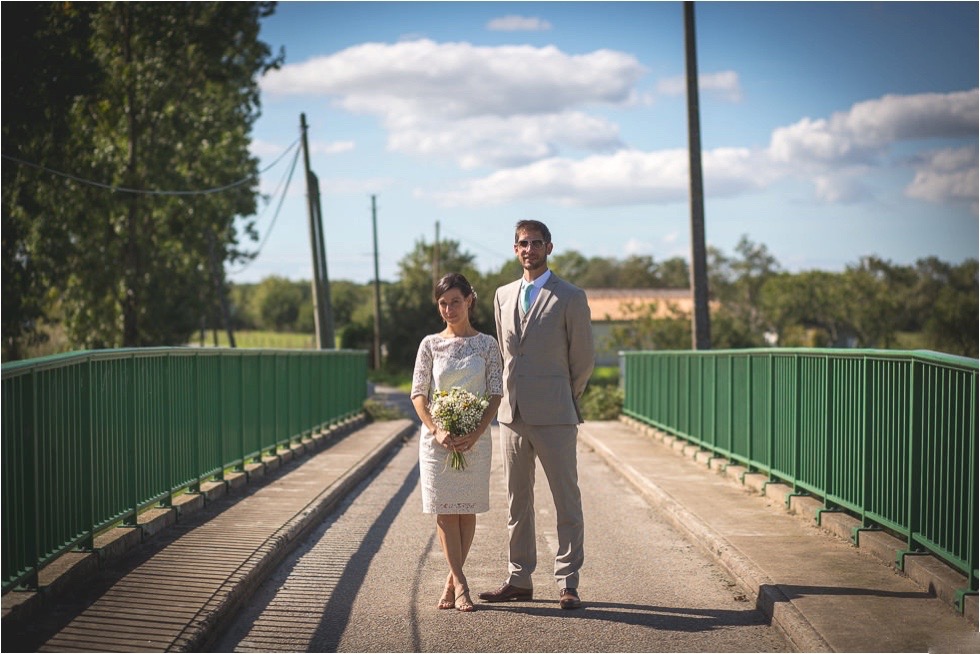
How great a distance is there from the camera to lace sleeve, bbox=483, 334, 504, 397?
665cm

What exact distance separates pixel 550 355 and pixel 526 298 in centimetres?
36

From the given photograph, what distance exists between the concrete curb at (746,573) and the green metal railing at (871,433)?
863 mm

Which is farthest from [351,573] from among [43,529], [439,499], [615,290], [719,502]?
[615,290]

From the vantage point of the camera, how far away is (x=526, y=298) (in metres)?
6.74

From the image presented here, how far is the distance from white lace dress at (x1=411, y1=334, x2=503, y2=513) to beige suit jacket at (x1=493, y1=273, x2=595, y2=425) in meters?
0.14

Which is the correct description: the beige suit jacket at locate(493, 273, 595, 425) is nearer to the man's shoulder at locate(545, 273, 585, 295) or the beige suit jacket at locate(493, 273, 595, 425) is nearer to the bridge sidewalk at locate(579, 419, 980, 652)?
the man's shoulder at locate(545, 273, 585, 295)

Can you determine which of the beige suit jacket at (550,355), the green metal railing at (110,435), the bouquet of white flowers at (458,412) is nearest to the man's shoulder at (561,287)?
the beige suit jacket at (550,355)

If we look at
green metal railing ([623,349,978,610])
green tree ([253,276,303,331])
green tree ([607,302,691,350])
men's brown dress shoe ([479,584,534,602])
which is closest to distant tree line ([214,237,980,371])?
green tree ([607,302,691,350])

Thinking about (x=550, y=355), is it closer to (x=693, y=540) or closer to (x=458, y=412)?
(x=458, y=412)

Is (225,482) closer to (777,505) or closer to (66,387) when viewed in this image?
(66,387)

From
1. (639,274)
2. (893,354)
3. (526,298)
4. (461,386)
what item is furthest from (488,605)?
(639,274)

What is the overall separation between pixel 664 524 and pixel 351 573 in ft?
11.6

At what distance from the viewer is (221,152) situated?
116 feet

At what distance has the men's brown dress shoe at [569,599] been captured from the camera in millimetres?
6660
